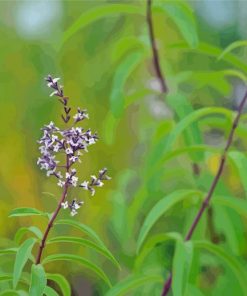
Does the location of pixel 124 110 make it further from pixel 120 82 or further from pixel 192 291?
pixel 192 291

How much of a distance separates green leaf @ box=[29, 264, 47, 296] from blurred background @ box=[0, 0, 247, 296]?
0.78 ft

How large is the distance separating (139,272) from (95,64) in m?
0.60

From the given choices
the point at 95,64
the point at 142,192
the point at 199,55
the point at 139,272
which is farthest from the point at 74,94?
the point at 139,272

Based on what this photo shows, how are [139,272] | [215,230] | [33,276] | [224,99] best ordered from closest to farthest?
[33,276] → [139,272] → [215,230] → [224,99]

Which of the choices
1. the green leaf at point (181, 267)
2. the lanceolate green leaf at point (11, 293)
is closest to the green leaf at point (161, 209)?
the green leaf at point (181, 267)

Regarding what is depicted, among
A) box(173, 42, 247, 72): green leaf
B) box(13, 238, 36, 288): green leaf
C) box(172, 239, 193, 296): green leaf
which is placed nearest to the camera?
box(13, 238, 36, 288): green leaf

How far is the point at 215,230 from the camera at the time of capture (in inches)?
42.7

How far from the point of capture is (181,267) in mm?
804

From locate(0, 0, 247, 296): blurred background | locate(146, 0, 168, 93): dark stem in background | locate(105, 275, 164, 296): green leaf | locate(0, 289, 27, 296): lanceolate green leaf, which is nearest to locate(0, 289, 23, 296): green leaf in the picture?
locate(0, 289, 27, 296): lanceolate green leaf

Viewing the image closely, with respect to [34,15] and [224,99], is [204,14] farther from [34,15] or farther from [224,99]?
[34,15]

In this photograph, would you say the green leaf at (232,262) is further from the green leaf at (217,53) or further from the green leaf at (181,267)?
the green leaf at (217,53)

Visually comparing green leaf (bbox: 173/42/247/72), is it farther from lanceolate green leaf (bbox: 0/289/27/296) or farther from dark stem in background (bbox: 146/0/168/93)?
lanceolate green leaf (bbox: 0/289/27/296)

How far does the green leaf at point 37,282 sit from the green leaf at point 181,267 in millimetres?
148

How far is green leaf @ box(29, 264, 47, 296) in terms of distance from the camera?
688mm
